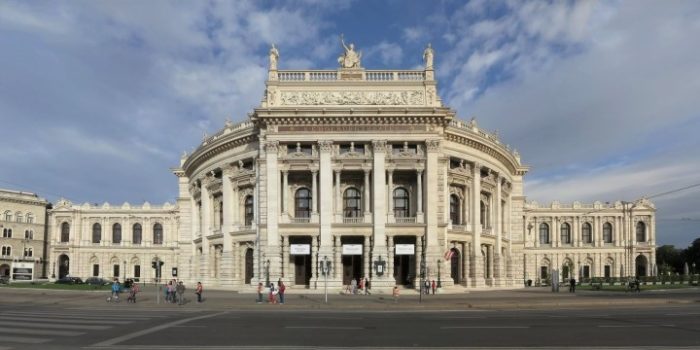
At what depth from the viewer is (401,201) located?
62156 mm

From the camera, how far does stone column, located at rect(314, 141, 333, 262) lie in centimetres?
5803

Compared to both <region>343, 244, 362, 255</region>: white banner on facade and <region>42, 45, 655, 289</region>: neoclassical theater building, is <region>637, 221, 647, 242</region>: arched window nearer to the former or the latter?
<region>42, 45, 655, 289</region>: neoclassical theater building

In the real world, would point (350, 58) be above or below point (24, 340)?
above

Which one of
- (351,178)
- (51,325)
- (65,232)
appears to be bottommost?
(51,325)

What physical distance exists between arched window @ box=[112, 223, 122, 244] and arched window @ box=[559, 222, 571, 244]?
274 ft

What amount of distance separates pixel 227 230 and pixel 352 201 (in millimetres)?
13859

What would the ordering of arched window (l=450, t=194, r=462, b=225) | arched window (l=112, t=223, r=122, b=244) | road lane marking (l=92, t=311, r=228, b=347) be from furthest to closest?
arched window (l=112, t=223, r=122, b=244), arched window (l=450, t=194, r=462, b=225), road lane marking (l=92, t=311, r=228, b=347)

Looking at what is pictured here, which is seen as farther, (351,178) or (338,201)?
(351,178)

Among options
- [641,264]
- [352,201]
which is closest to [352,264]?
[352,201]

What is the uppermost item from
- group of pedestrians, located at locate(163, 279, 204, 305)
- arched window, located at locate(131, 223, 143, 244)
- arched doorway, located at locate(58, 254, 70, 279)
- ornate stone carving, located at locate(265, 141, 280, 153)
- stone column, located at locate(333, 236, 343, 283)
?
ornate stone carving, located at locate(265, 141, 280, 153)

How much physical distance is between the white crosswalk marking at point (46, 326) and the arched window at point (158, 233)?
93.5 meters

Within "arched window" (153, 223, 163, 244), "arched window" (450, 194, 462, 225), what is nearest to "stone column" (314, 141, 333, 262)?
"arched window" (450, 194, 462, 225)

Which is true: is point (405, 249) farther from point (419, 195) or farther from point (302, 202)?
point (302, 202)

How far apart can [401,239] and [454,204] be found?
965 centimetres
